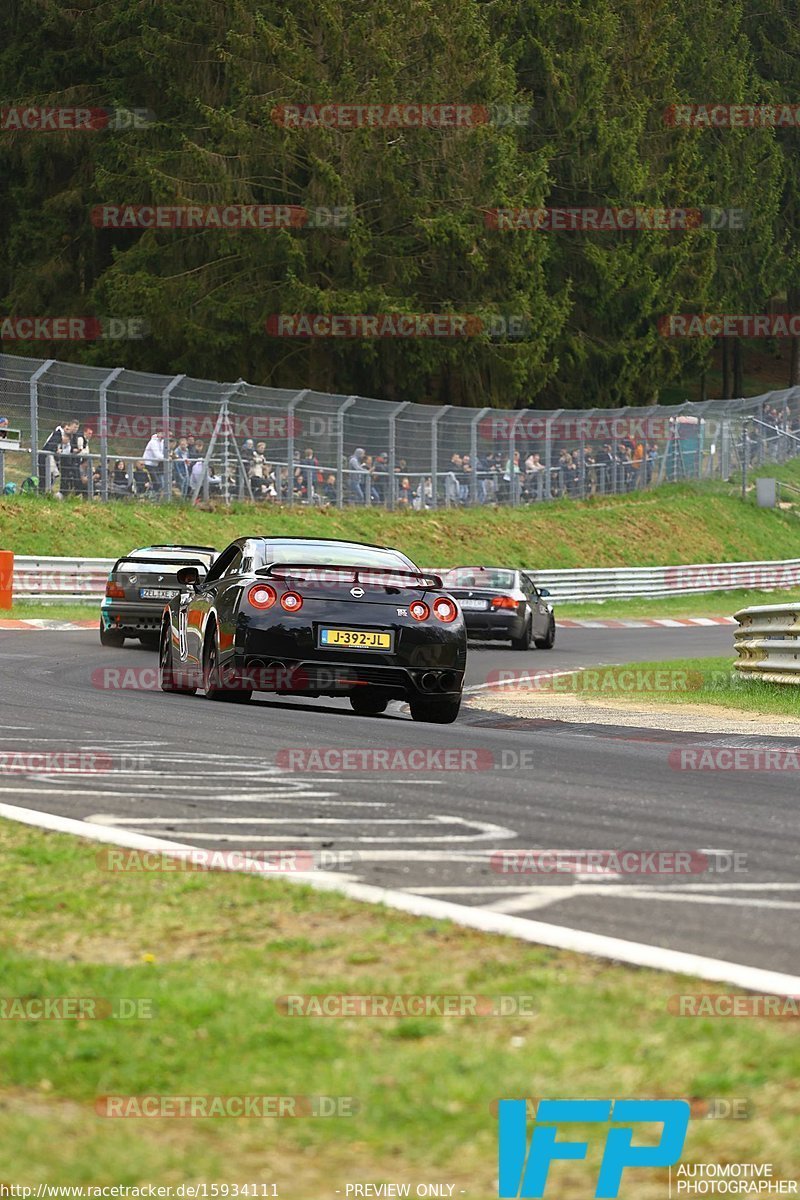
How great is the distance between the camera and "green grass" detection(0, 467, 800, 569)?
31734 mm

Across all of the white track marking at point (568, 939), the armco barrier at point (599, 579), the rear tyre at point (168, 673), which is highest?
the white track marking at point (568, 939)

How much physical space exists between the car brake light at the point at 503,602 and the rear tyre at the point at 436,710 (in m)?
12.4

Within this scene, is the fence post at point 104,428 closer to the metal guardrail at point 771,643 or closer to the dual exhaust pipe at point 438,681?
the metal guardrail at point 771,643

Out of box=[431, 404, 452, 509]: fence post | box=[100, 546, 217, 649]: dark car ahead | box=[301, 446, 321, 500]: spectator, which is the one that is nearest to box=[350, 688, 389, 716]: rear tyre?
box=[100, 546, 217, 649]: dark car ahead

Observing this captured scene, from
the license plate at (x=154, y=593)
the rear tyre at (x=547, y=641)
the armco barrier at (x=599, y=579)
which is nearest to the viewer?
the license plate at (x=154, y=593)

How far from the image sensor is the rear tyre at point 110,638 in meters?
21.3

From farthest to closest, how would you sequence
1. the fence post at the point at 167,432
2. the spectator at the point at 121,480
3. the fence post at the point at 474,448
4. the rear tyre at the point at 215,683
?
the fence post at the point at 474,448, the spectator at the point at 121,480, the fence post at the point at 167,432, the rear tyre at the point at 215,683

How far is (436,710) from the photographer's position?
13.0 m

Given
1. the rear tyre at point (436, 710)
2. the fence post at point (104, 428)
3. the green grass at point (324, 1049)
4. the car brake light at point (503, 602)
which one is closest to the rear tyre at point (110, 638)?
the car brake light at point (503, 602)

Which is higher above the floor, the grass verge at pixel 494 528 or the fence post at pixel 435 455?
the fence post at pixel 435 455

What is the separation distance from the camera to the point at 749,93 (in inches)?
2714

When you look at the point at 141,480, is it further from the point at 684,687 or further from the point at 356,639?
the point at 356,639

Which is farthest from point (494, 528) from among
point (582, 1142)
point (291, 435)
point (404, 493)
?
point (582, 1142)

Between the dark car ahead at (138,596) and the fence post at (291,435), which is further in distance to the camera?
the fence post at (291,435)
